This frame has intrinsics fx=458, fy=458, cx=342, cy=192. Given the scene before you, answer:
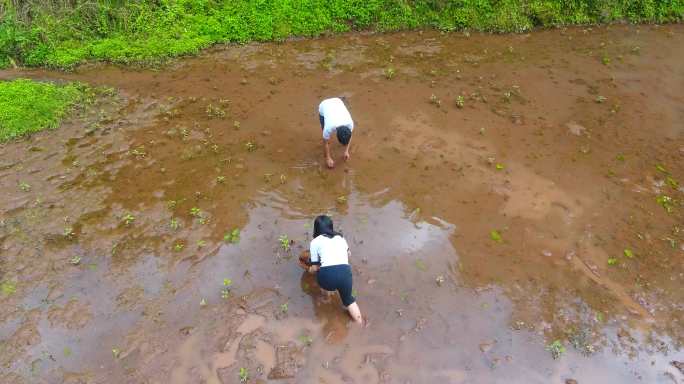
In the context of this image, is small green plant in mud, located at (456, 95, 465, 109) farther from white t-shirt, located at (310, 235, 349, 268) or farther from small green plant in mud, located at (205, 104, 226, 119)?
white t-shirt, located at (310, 235, 349, 268)

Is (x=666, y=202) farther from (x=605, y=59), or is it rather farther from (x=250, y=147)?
(x=250, y=147)

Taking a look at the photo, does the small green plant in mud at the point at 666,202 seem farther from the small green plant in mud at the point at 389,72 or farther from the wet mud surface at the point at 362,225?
the small green plant in mud at the point at 389,72

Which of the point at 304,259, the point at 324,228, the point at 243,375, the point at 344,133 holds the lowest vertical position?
the point at 243,375

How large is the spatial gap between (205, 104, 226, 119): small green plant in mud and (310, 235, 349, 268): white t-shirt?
4.55m

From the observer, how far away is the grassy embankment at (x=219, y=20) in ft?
35.1

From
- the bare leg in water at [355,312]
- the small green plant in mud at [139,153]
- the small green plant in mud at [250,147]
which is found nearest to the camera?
the bare leg in water at [355,312]

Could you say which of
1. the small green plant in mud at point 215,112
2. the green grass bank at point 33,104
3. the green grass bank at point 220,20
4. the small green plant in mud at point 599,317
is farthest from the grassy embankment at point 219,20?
the small green plant in mud at point 599,317

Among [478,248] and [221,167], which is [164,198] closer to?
[221,167]

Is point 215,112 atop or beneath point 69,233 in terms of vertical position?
atop

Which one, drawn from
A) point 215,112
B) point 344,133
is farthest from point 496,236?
point 215,112

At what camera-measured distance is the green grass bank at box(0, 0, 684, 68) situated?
10711 mm

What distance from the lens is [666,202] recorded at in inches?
281

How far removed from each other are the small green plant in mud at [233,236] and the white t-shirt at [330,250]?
1.71 metres

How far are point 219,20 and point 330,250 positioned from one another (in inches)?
334
